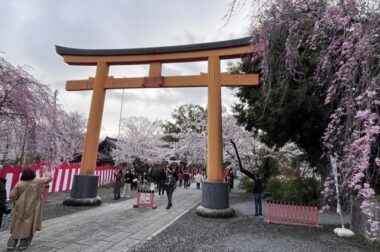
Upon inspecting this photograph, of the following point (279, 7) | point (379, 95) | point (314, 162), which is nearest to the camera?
point (379, 95)

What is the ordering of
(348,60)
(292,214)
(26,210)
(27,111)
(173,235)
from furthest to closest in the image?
(292,214) < (27,111) < (173,235) < (26,210) < (348,60)

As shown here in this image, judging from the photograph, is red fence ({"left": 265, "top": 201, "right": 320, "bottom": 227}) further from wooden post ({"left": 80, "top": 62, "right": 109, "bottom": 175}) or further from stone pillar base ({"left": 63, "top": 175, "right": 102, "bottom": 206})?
wooden post ({"left": 80, "top": 62, "right": 109, "bottom": 175})

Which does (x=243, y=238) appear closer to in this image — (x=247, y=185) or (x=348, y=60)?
(x=348, y=60)

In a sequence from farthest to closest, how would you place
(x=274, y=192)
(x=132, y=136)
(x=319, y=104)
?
(x=132, y=136) → (x=274, y=192) → (x=319, y=104)

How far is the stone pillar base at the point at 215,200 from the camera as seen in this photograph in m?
9.36

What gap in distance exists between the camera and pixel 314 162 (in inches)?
538

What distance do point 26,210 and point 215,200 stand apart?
231 inches

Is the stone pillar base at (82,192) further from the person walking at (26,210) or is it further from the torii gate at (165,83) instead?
the person walking at (26,210)

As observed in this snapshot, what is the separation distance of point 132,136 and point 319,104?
2909 centimetres

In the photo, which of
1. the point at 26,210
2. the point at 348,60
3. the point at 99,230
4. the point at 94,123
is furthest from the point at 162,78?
the point at 348,60

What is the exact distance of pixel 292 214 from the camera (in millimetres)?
9102

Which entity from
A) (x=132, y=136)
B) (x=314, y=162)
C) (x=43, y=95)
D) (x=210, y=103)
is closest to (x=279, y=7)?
(x=210, y=103)

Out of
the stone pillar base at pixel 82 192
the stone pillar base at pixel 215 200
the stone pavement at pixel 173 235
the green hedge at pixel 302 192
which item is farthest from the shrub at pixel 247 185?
the stone pillar base at pixel 82 192

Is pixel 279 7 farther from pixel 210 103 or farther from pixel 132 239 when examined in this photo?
pixel 210 103
